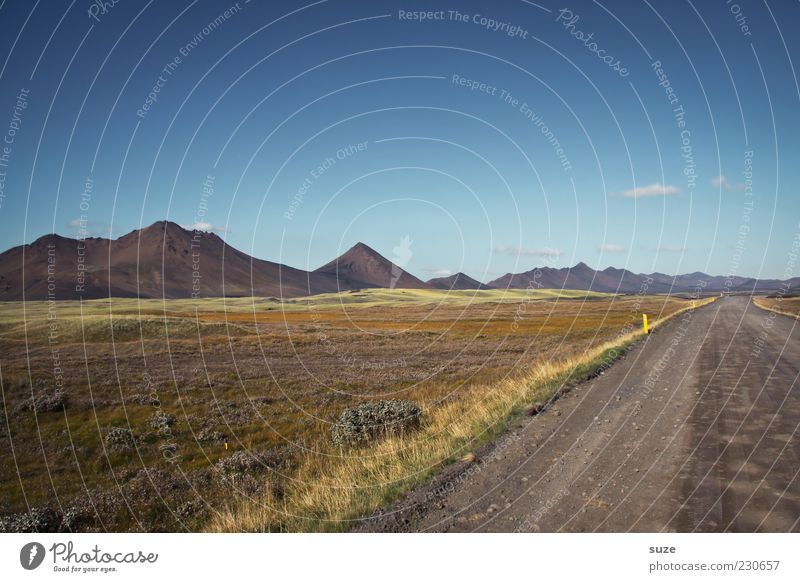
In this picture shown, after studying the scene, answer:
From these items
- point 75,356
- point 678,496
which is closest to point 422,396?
point 678,496

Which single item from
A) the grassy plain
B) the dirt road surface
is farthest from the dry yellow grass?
the dirt road surface

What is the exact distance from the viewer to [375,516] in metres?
6.53

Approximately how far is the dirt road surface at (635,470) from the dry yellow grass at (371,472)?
0.64 m

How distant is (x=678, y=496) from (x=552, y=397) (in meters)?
6.79

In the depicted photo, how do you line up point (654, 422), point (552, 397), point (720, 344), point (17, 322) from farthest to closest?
point (17, 322) → point (720, 344) → point (552, 397) → point (654, 422)

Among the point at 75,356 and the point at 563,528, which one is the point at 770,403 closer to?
the point at 563,528

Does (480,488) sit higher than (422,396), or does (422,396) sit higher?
(480,488)

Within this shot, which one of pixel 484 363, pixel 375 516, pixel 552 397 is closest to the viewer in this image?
pixel 375 516

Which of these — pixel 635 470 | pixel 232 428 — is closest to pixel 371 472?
pixel 635 470

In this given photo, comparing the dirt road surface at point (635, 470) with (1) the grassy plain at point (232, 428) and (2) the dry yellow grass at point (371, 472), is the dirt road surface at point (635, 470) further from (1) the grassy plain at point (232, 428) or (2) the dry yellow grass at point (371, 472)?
(1) the grassy plain at point (232, 428)

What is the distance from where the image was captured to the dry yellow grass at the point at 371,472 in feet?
23.8

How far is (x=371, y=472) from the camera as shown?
29.6 ft

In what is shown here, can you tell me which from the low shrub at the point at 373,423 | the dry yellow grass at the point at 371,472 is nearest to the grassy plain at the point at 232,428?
the dry yellow grass at the point at 371,472

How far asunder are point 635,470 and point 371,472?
4935 mm
